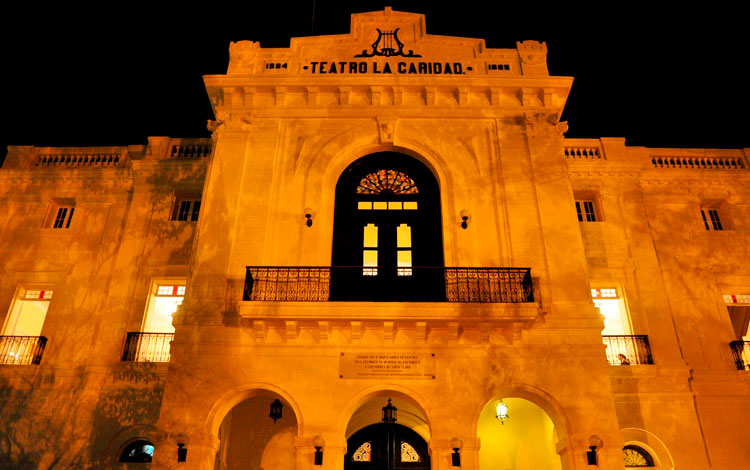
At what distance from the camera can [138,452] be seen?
13.1 m

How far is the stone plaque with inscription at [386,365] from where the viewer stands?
11.0 m

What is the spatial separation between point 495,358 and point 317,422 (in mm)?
3840

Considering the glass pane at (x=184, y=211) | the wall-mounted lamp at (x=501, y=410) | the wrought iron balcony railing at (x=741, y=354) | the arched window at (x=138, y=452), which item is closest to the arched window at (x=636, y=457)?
the wall-mounted lamp at (x=501, y=410)

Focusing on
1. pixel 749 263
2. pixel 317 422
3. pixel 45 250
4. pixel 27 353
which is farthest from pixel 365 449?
pixel 749 263

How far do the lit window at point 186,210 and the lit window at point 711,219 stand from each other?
1513 cm

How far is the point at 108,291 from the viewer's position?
579 inches

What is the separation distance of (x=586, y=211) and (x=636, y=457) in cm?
Result: 679

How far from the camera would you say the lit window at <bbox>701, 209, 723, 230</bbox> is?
16047mm

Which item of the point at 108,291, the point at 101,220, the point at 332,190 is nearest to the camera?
the point at 332,190

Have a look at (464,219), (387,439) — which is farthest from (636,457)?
(464,219)

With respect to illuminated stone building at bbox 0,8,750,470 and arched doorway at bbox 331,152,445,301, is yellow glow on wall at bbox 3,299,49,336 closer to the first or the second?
illuminated stone building at bbox 0,8,750,470

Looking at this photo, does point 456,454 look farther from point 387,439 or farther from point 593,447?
point 387,439

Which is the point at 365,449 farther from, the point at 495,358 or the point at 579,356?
the point at 579,356

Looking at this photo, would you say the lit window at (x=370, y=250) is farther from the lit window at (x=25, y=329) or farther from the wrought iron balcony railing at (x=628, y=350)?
the lit window at (x=25, y=329)
